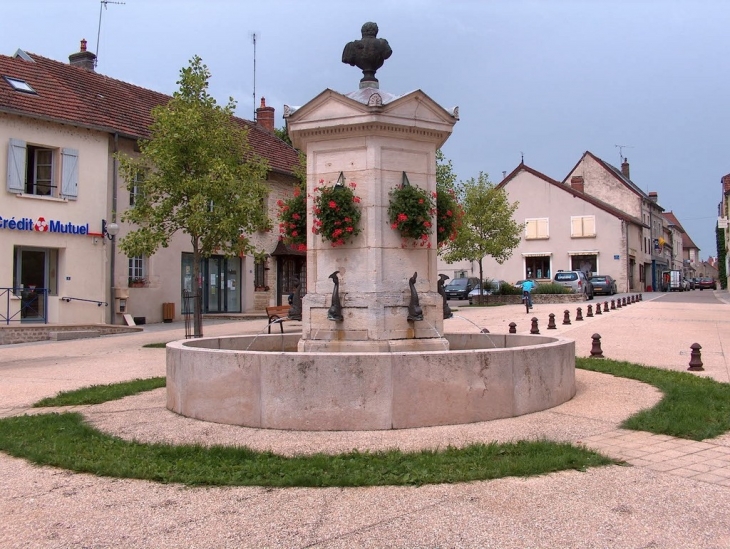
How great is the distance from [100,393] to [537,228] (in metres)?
45.0

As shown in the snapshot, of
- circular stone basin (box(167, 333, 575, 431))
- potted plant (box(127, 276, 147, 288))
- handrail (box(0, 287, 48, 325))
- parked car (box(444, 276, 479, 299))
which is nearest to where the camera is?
circular stone basin (box(167, 333, 575, 431))

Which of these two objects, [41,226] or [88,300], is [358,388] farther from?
[88,300]

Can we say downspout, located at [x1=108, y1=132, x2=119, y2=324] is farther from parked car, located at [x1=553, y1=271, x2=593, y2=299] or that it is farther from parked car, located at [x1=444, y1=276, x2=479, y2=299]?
parked car, located at [x1=553, y1=271, x2=593, y2=299]

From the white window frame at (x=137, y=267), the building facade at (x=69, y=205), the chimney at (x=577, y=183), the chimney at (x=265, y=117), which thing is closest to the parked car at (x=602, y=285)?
the chimney at (x=577, y=183)

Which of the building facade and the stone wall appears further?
the building facade

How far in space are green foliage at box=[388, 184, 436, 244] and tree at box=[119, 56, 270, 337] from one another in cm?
908

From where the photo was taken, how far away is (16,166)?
20.4 meters

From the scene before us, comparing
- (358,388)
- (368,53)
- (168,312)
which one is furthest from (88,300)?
(358,388)

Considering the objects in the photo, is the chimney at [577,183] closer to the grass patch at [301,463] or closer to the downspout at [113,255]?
the downspout at [113,255]

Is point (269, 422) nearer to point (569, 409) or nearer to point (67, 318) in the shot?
point (569, 409)

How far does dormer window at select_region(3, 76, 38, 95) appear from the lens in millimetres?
21469

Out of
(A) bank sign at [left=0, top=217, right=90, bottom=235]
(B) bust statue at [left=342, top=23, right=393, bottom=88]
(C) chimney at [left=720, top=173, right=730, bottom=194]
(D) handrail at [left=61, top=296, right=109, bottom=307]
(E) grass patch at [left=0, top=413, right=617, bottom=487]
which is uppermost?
(C) chimney at [left=720, top=173, right=730, bottom=194]

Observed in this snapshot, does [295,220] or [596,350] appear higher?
[295,220]

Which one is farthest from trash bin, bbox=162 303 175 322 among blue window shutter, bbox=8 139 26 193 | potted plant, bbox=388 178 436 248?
potted plant, bbox=388 178 436 248
